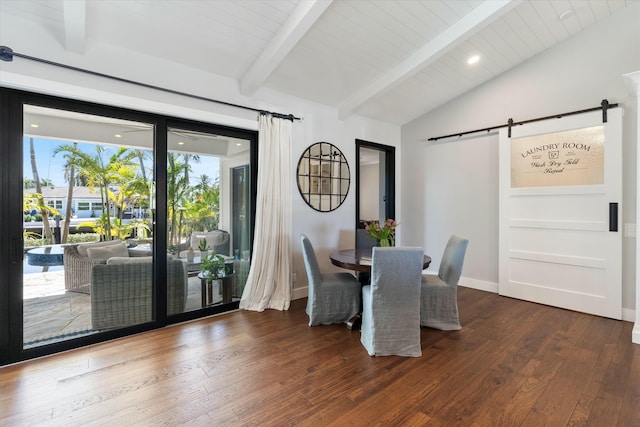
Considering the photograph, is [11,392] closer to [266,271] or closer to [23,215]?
[23,215]

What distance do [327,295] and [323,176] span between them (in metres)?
1.80

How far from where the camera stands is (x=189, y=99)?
9.84 feet

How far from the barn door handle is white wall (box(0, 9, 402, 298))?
9.67 ft

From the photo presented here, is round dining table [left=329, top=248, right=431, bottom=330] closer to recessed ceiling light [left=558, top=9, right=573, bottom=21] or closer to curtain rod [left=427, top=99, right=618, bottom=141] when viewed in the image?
curtain rod [left=427, top=99, right=618, bottom=141]

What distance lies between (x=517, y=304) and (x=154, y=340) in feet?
13.4

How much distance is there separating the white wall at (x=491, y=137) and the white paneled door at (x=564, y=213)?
141 mm

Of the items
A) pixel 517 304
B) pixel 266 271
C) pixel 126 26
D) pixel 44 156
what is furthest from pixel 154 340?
pixel 517 304

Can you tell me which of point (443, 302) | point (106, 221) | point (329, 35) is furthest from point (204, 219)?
point (443, 302)

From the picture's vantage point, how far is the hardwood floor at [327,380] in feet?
5.67

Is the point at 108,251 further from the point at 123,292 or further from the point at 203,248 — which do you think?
the point at 203,248

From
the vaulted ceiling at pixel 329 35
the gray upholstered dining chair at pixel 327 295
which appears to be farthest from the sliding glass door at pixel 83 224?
the gray upholstered dining chair at pixel 327 295

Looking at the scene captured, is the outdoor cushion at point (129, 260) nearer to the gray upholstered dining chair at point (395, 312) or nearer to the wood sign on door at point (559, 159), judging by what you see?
the gray upholstered dining chair at point (395, 312)

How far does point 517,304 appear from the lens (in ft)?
12.1

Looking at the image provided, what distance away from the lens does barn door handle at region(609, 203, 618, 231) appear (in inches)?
126
